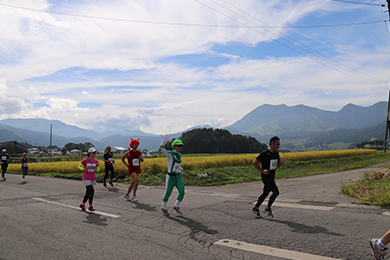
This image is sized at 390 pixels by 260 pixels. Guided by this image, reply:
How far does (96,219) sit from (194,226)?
2.60m

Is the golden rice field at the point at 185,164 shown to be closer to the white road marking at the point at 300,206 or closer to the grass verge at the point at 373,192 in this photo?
the white road marking at the point at 300,206

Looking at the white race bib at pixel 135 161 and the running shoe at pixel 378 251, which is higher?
the white race bib at pixel 135 161

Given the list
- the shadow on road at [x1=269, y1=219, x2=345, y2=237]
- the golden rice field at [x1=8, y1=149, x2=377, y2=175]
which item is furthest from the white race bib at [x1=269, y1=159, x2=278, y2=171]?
the golden rice field at [x1=8, y1=149, x2=377, y2=175]

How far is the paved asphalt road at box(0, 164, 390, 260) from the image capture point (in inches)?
183

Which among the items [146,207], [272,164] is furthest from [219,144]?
[272,164]

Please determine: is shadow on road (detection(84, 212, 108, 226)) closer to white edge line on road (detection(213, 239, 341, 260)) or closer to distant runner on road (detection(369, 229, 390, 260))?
white edge line on road (detection(213, 239, 341, 260))

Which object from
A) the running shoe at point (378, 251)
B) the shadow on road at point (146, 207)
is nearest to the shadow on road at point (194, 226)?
the shadow on road at point (146, 207)

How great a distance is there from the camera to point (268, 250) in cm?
465

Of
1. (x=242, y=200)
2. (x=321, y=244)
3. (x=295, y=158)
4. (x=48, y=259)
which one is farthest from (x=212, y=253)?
(x=295, y=158)

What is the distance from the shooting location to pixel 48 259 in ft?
14.8

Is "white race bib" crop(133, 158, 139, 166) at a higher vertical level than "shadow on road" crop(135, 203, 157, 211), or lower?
higher

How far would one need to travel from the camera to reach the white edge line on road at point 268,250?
4.31 meters

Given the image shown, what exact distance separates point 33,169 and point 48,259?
30.0 m

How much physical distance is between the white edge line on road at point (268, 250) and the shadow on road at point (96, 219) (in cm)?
305
